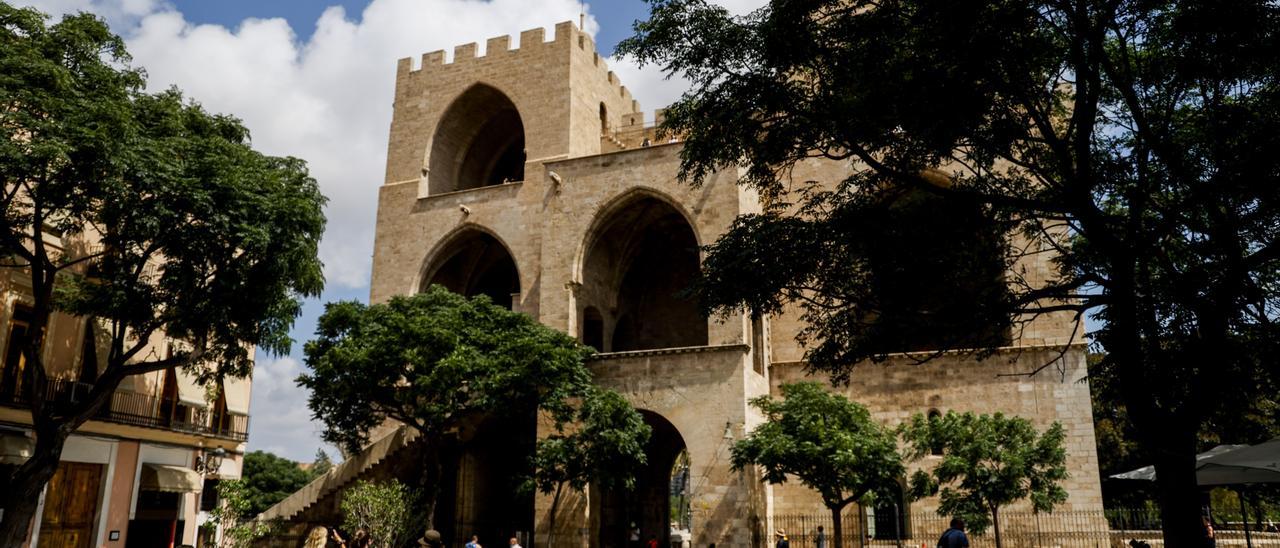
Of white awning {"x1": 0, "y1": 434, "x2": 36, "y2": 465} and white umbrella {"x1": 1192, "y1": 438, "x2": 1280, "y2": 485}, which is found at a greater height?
white awning {"x1": 0, "y1": 434, "x2": 36, "y2": 465}

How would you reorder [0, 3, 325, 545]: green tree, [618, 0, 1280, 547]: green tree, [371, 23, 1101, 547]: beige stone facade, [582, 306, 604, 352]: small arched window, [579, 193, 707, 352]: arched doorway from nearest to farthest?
[618, 0, 1280, 547]: green tree, [0, 3, 325, 545]: green tree, [371, 23, 1101, 547]: beige stone facade, [579, 193, 707, 352]: arched doorway, [582, 306, 604, 352]: small arched window

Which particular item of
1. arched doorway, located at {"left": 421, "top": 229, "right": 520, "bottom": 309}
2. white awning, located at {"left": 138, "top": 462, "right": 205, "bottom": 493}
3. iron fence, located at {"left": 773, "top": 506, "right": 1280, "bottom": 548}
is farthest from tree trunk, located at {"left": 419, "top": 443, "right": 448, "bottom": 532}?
iron fence, located at {"left": 773, "top": 506, "right": 1280, "bottom": 548}

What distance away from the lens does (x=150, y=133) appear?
512 inches

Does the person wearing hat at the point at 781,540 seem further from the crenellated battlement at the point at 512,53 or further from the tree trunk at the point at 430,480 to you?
the crenellated battlement at the point at 512,53

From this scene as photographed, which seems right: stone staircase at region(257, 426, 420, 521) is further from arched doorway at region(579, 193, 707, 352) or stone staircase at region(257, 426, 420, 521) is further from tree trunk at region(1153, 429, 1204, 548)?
tree trunk at region(1153, 429, 1204, 548)

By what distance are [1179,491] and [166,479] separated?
17.2 meters

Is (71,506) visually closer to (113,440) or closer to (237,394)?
(113,440)

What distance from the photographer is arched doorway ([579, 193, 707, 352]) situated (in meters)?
21.5

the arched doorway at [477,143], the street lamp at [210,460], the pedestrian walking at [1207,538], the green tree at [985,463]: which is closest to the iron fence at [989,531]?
the green tree at [985,463]

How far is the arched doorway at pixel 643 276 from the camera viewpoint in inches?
848

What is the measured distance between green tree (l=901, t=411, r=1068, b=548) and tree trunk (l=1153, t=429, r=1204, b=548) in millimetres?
7993

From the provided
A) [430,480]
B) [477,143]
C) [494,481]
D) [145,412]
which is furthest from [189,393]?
[477,143]

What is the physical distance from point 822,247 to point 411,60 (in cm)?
1944

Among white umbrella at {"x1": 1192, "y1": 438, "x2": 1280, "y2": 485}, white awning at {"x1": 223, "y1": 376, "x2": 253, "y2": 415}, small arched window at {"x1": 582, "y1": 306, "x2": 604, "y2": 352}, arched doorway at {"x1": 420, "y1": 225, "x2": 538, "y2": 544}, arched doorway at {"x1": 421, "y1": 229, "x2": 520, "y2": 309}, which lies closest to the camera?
white umbrella at {"x1": 1192, "y1": 438, "x2": 1280, "y2": 485}
